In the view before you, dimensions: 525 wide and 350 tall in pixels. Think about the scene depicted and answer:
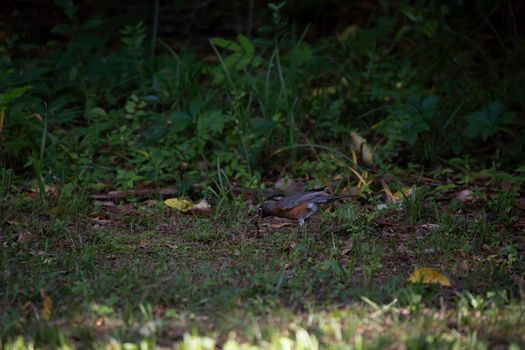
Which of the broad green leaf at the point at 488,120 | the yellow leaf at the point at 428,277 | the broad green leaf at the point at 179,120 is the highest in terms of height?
the broad green leaf at the point at 488,120

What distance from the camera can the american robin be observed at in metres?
4.52

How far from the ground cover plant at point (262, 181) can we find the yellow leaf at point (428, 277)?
0.01m

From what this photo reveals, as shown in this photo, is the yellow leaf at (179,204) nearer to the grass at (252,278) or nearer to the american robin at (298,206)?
the grass at (252,278)

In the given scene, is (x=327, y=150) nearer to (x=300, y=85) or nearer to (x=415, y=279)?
(x=300, y=85)

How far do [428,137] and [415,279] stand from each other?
7.51ft

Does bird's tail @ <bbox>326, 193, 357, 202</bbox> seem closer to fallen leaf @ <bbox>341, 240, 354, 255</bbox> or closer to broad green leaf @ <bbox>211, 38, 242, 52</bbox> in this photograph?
fallen leaf @ <bbox>341, 240, 354, 255</bbox>

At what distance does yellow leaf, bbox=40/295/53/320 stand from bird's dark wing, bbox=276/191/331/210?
1.69 m

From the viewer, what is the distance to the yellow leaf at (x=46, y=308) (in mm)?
3184

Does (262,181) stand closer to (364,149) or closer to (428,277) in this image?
(364,149)

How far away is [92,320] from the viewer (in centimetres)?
312

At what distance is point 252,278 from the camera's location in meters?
3.52

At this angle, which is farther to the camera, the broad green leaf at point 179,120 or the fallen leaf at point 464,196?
the broad green leaf at point 179,120

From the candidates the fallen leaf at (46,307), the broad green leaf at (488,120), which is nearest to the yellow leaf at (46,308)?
the fallen leaf at (46,307)

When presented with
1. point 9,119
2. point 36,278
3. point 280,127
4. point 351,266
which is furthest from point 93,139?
point 351,266
